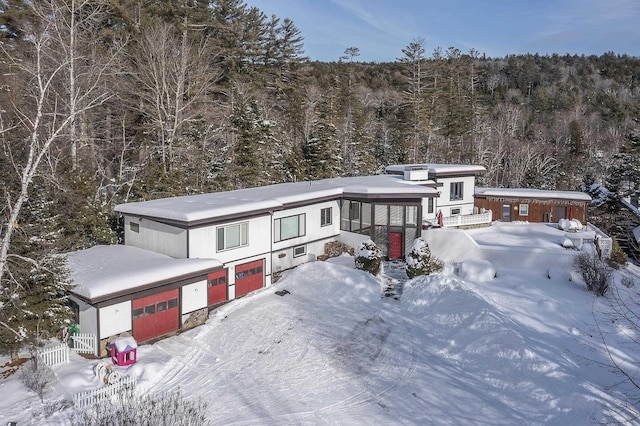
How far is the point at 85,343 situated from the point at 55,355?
95cm

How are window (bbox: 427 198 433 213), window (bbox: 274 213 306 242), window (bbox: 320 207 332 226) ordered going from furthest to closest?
1. window (bbox: 427 198 433 213)
2. window (bbox: 320 207 332 226)
3. window (bbox: 274 213 306 242)

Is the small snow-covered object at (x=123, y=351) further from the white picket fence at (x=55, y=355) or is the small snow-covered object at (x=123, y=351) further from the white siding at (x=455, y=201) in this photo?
the white siding at (x=455, y=201)

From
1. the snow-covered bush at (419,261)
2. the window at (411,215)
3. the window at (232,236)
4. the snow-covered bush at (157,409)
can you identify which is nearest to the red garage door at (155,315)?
the window at (232,236)

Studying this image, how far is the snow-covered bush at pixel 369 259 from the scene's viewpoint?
2042 centimetres

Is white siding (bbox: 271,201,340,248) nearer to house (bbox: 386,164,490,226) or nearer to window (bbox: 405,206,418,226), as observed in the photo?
window (bbox: 405,206,418,226)

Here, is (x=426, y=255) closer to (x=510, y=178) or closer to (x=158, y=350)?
(x=158, y=350)

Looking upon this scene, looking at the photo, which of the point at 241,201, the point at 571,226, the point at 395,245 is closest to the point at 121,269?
the point at 241,201

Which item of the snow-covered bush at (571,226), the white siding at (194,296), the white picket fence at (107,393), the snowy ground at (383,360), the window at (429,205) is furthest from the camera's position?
the window at (429,205)

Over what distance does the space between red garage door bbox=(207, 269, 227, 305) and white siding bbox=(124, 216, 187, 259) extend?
1.53 m

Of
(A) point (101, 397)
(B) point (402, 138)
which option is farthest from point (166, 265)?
(B) point (402, 138)

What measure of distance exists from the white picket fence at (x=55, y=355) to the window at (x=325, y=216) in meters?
13.6

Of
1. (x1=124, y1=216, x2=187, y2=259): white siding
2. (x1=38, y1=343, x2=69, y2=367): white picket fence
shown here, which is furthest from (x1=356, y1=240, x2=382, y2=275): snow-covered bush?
(x1=38, y1=343, x2=69, y2=367): white picket fence

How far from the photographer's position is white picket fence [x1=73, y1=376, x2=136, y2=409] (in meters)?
10.8

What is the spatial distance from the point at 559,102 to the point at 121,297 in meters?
89.3
